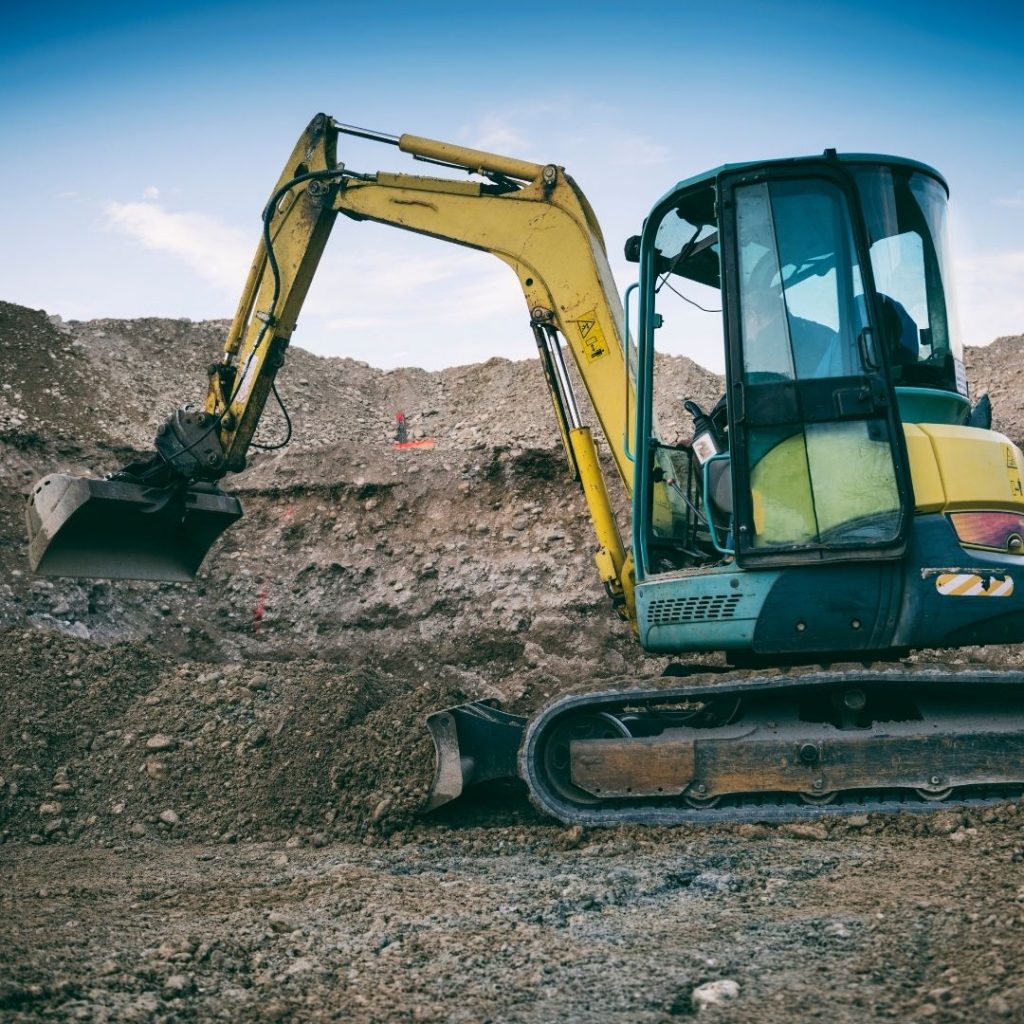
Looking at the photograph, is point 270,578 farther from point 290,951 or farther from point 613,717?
point 290,951

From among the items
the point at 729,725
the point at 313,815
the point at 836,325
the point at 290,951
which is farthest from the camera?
the point at 313,815

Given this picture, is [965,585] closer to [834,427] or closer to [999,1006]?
[834,427]

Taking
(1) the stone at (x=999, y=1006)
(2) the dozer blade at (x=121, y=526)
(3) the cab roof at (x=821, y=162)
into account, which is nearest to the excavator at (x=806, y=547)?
(3) the cab roof at (x=821, y=162)

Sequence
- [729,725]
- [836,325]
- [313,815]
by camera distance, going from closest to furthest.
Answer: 1. [836,325]
2. [729,725]
3. [313,815]

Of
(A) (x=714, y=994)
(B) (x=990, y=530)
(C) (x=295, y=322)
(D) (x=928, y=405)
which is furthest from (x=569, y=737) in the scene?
Answer: (C) (x=295, y=322)

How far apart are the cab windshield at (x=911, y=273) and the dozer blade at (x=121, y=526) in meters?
4.11

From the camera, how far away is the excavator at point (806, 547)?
4625mm

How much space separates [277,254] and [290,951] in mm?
4242

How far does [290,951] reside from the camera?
3518mm

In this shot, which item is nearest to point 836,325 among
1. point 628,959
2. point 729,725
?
point 729,725

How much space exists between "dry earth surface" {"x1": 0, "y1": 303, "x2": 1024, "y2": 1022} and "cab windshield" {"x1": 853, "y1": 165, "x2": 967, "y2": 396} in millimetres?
1971

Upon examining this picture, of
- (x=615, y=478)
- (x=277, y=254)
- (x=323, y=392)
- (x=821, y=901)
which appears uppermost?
(x=323, y=392)

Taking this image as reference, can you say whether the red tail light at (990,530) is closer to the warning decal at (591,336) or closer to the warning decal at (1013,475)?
the warning decal at (1013,475)

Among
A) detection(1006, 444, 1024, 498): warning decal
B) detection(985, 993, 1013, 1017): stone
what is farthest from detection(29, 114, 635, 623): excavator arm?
detection(985, 993, 1013, 1017): stone
